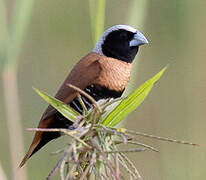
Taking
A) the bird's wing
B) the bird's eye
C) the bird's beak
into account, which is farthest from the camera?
the bird's eye

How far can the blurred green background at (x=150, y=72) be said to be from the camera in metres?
2.28

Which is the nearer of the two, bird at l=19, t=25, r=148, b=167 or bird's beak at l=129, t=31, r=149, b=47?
bird at l=19, t=25, r=148, b=167

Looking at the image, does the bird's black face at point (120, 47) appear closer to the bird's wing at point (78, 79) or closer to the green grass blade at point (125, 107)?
the bird's wing at point (78, 79)

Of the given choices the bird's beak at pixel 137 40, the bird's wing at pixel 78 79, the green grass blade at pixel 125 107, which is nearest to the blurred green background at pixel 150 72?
the bird's beak at pixel 137 40

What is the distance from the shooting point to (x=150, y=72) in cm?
302

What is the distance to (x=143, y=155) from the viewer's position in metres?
2.60

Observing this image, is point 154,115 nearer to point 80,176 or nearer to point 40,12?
point 40,12

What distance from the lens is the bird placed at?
1.94 m

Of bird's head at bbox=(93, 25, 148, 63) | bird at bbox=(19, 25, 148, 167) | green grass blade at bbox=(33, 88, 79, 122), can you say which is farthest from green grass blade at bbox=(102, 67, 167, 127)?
bird's head at bbox=(93, 25, 148, 63)

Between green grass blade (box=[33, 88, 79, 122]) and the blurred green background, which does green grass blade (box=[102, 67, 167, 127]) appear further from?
the blurred green background

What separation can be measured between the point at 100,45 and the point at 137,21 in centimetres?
62

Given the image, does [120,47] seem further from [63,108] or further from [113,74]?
[63,108]

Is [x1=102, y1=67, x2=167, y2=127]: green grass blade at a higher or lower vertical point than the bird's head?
higher

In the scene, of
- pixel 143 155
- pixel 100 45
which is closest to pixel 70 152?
pixel 100 45
